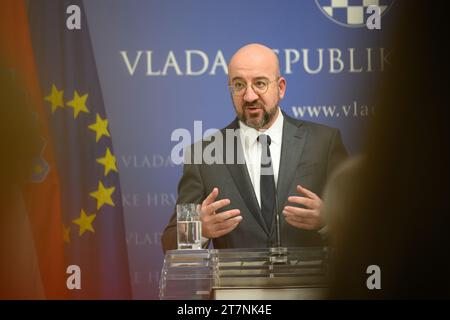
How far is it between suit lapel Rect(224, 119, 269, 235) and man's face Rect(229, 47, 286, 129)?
188mm

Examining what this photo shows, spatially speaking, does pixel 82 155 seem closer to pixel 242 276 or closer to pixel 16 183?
pixel 16 183

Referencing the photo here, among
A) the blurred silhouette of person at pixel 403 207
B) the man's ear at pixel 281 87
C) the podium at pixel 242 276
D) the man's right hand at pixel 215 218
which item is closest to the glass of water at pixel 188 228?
the podium at pixel 242 276

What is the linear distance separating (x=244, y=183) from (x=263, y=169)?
15 cm

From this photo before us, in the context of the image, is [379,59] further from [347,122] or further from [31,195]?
[31,195]

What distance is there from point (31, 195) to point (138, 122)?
861mm

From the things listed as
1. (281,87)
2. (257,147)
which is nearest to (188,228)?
(257,147)

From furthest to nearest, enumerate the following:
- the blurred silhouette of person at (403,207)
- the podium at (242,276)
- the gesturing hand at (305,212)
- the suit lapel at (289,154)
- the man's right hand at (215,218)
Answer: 1. the suit lapel at (289,154)
2. the gesturing hand at (305,212)
3. the man's right hand at (215,218)
4. the podium at (242,276)
5. the blurred silhouette of person at (403,207)

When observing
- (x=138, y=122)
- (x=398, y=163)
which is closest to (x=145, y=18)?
(x=138, y=122)

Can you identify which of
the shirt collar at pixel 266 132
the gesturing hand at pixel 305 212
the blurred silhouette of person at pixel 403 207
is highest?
the shirt collar at pixel 266 132

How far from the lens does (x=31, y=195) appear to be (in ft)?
15.4

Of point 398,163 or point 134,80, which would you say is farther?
point 134,80

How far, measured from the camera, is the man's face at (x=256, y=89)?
461 cm

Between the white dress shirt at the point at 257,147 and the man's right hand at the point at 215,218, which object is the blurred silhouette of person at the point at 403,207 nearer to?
the man's right hand at the point at 215,218

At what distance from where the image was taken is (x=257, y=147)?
464cm
